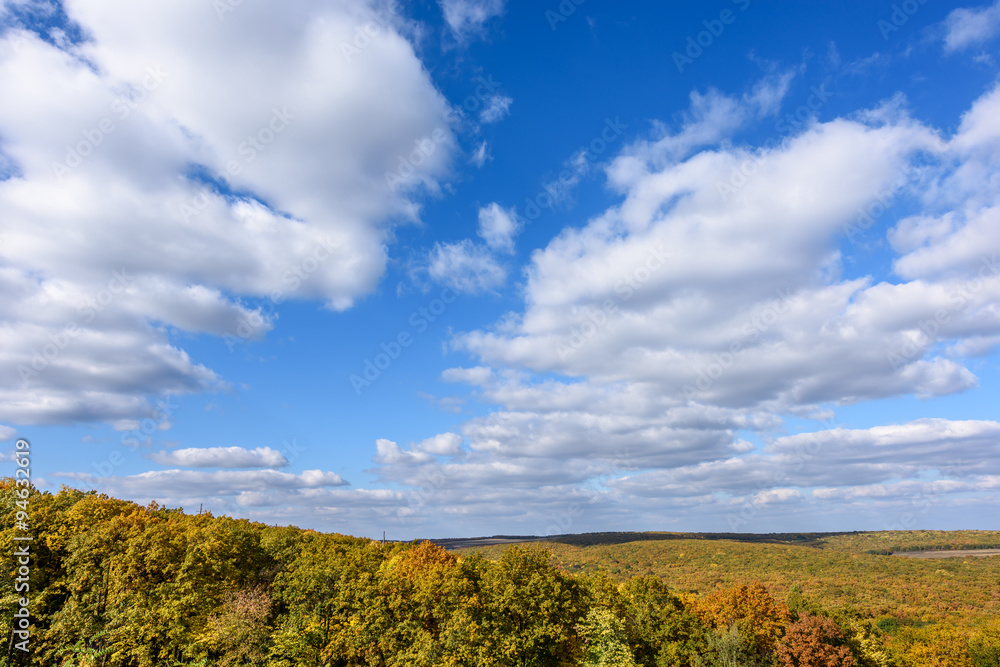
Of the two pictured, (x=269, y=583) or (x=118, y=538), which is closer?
(x=118, y=538)

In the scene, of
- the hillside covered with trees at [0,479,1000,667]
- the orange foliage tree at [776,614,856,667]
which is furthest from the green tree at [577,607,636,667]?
the orange foliage tree at [776,614,856,667]

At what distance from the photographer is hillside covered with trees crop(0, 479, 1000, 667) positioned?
53.3 metres

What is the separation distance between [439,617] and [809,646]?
49527mm

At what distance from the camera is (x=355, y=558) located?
257 feet

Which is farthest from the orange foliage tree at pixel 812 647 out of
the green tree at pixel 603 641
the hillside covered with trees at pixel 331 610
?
the green tree at pixel 603 641

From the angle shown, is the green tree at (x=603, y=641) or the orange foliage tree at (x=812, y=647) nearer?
the green tree at (x=603, y=641)

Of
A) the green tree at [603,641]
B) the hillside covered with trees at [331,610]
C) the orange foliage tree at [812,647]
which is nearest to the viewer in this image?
the hillside covered with trees at [331,610]

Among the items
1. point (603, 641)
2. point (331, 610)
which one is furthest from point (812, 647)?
point (331, 610)

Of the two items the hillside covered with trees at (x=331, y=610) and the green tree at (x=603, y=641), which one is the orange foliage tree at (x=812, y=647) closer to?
the hillside covered with trees at (x=331, y=610)

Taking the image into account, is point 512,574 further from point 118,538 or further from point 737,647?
point 118,538

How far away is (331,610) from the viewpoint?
65.4 m

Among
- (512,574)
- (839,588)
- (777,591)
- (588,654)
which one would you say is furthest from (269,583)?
(839,588)

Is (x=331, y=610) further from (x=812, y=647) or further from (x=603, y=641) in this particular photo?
(x=812, y=647)

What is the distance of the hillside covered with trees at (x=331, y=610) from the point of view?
53.3 metres
